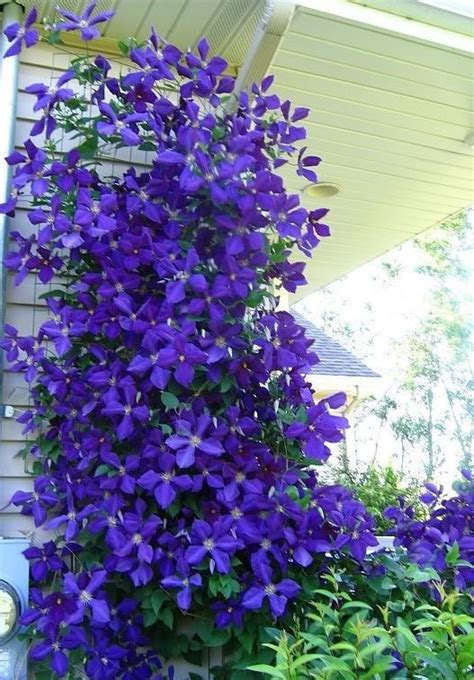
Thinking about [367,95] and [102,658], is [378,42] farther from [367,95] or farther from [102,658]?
[102,658]

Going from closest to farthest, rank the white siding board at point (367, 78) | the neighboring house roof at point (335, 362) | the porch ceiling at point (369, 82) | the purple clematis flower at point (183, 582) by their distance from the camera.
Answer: the purple clematis flower at point (183, 582)
the porch ceiling at point (369, 82)
the white siding board at point (367, 78)
the neighboring house roof at point (335, 362)

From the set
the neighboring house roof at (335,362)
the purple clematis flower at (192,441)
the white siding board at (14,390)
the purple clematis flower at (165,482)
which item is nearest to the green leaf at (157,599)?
the purple clematis flower at (165,482)

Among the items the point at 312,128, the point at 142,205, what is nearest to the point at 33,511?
the point at 142,205

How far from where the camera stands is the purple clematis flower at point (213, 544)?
1.60 meters

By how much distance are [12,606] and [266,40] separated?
1708 mm

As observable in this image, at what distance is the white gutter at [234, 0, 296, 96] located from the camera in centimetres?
212

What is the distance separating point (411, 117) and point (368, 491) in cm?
201

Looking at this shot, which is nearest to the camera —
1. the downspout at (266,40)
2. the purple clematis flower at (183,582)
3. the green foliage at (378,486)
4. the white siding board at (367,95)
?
the purple clematis flower at (183,582)

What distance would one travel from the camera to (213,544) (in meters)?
1.63

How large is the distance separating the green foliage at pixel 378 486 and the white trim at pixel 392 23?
2140 millimetres

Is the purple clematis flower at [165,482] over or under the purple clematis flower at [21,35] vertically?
under

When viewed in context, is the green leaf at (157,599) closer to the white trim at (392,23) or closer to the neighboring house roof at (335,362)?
the white trim at (392,23)

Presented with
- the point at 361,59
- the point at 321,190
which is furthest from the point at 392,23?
the point at 321,190

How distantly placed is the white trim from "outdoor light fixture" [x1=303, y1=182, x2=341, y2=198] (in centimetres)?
122
